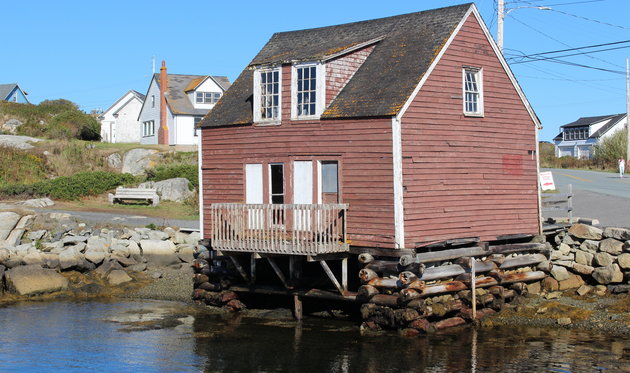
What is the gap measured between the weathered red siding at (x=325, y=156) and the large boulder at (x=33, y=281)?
616cm

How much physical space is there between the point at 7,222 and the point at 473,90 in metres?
20.4

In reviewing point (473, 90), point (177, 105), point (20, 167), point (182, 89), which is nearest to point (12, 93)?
point (182, 89)

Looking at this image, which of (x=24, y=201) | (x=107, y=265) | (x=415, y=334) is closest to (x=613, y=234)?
(x=415, y=334)

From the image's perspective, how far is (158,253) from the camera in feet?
98.8

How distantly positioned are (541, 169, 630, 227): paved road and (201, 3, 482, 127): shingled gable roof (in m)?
10.2

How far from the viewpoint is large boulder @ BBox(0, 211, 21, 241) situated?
3167cm

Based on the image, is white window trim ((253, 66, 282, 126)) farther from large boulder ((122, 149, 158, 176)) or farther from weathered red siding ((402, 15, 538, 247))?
large boulder ((122, 149, 158, 176))

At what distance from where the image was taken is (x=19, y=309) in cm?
2416

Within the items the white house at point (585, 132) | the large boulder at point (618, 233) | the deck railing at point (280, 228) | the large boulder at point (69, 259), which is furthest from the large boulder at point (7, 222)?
the white house at point (585, 132)

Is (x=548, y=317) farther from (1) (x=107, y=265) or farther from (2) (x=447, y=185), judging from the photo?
(1) (x=107, y=265)

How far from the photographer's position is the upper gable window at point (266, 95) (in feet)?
76.4

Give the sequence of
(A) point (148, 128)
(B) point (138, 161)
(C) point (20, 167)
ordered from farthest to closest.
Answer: (A) point (148, 128), (B) point (138, 161), (C) point (20, 167)

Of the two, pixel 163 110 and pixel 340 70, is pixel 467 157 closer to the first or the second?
pixel 340 70

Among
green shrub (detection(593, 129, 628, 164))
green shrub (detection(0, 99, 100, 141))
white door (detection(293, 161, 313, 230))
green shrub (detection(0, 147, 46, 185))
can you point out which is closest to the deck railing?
white door (detection(293, 161, 313, 230))
